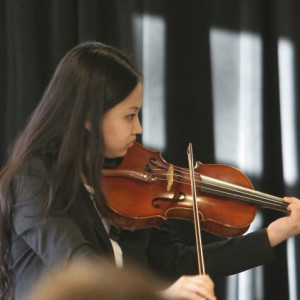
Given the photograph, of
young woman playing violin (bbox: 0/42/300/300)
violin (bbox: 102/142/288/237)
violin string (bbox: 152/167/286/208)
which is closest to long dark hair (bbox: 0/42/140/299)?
young woman playing violin (bbox: 0/42/300/300)

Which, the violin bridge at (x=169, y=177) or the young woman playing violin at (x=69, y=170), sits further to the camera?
the violin bridge at (x=169, y=177)

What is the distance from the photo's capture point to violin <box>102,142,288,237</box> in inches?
43.4

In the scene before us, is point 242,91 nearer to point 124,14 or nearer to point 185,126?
point 185,126

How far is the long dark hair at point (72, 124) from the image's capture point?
94 cm

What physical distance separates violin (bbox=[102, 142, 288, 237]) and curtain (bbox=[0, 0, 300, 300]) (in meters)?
0.42

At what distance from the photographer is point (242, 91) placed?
5.31ft

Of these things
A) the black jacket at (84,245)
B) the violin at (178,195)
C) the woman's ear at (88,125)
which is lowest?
the black jacket at (84,245)

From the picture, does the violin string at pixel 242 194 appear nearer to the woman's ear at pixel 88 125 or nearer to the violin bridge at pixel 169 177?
the violin bridge at pixel 169 177

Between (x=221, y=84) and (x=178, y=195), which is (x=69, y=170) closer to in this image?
(x=178, y=195)

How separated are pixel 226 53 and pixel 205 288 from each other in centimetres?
103

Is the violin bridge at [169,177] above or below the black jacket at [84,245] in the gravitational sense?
above

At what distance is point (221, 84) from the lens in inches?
63.8

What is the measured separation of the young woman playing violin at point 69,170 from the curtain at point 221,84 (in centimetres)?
54

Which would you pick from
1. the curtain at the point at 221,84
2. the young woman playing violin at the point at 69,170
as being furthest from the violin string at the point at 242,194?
the curtain at the point at 221,84
